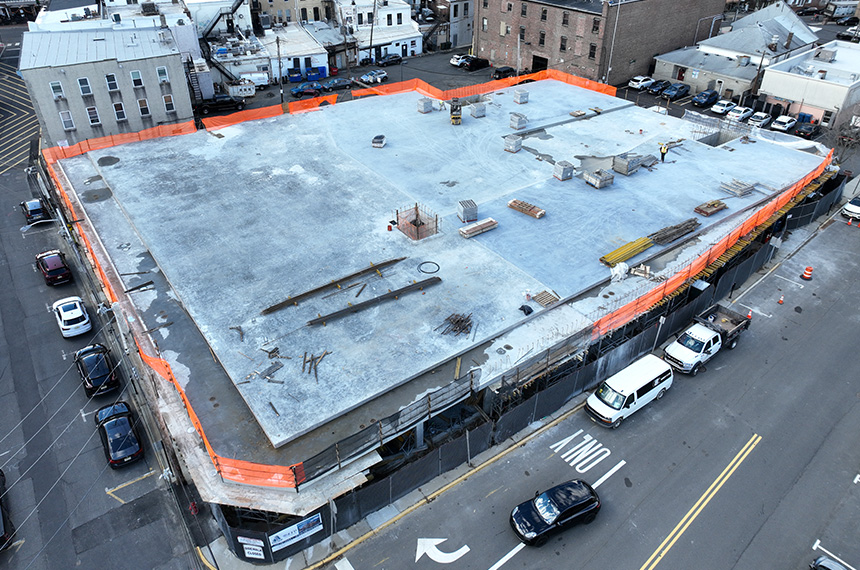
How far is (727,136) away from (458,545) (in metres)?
40.9

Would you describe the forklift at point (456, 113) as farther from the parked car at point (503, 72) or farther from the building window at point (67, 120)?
the building window at point (67, 120)

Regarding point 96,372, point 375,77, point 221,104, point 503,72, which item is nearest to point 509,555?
point 96,372

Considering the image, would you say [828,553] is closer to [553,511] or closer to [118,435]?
[553,511]

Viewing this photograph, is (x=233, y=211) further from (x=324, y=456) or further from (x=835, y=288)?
(x=835, y=288)

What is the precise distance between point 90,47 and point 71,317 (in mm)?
27367

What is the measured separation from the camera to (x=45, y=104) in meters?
43.5

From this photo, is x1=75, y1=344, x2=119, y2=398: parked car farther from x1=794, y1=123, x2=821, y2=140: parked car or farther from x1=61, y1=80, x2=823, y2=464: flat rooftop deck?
x1=794, y1=123, x2=821, y2=140: parked car

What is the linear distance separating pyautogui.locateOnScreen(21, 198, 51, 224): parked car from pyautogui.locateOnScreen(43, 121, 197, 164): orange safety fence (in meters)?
4.63

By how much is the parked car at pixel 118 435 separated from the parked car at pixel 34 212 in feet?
79.4

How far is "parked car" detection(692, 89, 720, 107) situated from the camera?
6462 cm

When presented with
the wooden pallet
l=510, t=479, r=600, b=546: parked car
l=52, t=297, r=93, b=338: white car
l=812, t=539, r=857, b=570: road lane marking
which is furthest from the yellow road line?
l=812, t=539, r=857, b=570: road lane marking

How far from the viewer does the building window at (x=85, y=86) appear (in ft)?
145

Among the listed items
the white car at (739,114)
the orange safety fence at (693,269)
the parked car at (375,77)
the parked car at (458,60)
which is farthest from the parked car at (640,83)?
the orange safety fence at (693,269)

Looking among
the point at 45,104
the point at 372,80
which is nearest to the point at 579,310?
the point at 45,104
